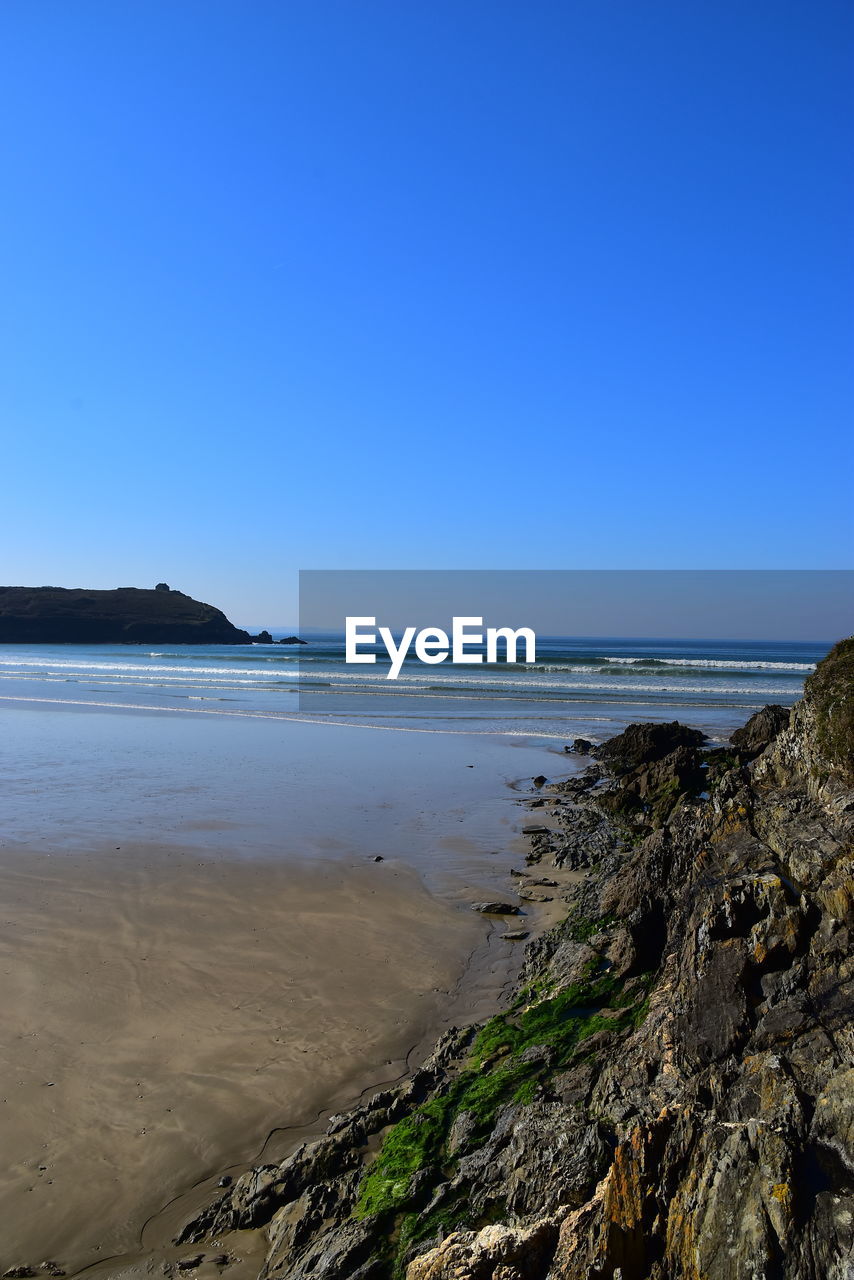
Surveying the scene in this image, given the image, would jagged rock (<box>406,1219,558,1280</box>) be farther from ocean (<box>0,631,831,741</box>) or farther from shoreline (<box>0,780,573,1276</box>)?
ocean (<box>0,631,831,741</box>)

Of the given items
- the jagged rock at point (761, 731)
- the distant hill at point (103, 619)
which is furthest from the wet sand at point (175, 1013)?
the distant hill at point (103, 619)

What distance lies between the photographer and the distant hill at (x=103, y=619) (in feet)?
388

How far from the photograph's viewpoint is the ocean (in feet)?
93.5

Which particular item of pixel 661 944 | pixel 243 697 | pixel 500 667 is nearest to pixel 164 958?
pixel 661 944

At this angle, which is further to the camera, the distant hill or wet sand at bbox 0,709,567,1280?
the distant hill

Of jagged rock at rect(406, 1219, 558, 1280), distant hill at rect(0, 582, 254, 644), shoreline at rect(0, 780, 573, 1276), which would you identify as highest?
distant hill at rect(0, 582, 254, 644)

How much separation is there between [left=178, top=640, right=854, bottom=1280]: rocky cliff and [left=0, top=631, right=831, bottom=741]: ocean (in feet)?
59.2

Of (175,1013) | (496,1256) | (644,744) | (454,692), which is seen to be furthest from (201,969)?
(454,692)

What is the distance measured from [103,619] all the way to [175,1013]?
128m

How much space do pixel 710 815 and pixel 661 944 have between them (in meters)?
1.20

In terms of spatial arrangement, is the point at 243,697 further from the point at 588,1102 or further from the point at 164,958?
the point at 588,1102

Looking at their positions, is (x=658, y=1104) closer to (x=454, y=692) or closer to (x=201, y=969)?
(x=201, y=969)

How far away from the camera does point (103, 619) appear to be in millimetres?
124125

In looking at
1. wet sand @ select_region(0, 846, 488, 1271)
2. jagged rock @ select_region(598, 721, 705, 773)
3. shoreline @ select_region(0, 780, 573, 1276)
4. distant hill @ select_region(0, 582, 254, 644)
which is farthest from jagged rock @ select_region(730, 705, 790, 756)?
distant hill @ select_region(0, 582, 254, 644)
